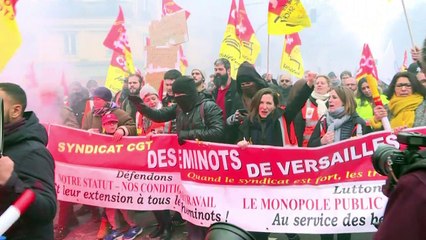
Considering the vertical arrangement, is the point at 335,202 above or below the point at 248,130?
below

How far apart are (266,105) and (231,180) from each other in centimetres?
75

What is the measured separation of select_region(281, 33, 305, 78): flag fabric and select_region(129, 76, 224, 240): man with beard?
1512 mm

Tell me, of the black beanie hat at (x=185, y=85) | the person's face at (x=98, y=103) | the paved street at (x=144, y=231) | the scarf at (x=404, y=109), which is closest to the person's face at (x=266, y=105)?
the black beanie hat at (x=185, y=85)

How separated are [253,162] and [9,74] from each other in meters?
2.73

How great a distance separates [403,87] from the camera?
4.21 metres

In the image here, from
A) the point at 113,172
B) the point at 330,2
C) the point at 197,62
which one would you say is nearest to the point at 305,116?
the point at 330,2

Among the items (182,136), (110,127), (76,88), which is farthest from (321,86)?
(76,88)

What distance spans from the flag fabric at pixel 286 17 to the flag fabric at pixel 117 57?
173 centimetres

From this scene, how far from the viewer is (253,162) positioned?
13.7 ft

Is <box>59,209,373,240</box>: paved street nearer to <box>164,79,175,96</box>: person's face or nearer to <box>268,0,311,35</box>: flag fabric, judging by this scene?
<box>164,79,175,96</box>: person's face

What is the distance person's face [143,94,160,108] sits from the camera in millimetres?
5152

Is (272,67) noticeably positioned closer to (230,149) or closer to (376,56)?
(376,56)

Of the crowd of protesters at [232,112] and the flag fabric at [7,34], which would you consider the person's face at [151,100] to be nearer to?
the crowd of protesters at [232,112]

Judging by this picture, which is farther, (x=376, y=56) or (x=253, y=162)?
(x=376, y=56)
